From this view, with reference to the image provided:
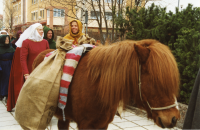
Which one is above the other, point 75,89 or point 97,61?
point 97,61

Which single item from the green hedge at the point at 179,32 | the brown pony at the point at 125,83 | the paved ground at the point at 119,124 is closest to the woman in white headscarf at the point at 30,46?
the paved ground at the point at 119,124

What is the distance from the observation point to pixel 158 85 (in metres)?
1.88

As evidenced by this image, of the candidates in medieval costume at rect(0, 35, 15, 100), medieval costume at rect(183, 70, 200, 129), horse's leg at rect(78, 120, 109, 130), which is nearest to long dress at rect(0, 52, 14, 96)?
medieval costume at rect(0, 35, 15, 100)

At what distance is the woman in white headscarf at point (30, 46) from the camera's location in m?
4.39

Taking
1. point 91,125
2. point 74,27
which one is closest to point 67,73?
point 91,125

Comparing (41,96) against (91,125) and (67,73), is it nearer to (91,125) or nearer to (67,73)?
(67,73)

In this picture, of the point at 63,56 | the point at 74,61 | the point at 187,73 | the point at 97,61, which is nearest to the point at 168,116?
the point at 97,61

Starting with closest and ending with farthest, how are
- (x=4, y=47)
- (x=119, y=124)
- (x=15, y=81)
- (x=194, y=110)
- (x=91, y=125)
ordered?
(x=194, y=110)
(x=91, y=125)
(x=119, y=124)
(x=15, y=81)
(x=4, y=47)

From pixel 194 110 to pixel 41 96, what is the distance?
1674mm

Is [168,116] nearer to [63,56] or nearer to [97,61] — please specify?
[97,61]

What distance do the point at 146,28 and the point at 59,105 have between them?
473 centimetres

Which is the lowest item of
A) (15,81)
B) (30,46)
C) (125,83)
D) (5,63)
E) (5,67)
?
(15,81)

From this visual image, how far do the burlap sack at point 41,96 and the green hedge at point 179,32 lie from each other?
3.24 metres

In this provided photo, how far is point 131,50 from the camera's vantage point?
2070 millimetres
